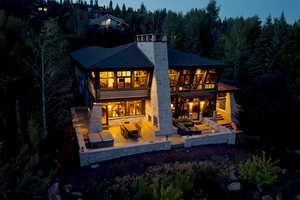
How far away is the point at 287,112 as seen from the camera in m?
12.8

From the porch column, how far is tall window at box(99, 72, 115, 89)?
1463 mm

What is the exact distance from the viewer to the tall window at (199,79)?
17.9 meters

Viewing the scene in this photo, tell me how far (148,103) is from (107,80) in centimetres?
374

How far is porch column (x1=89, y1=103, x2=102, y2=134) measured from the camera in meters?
15.4

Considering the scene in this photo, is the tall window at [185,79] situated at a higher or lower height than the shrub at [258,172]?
higher

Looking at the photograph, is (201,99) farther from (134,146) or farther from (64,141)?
(64,141)

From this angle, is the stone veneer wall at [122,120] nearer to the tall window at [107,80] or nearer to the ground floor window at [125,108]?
the ground floor window at [125,108]

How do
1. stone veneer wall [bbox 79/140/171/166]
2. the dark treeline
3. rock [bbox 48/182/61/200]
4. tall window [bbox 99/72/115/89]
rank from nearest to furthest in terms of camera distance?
the dark treeline
rock [bbox 48/182/61/200]
stone veneer wall [bbox 79/140/171/166]
tall window [bbox 99/72/115/89]

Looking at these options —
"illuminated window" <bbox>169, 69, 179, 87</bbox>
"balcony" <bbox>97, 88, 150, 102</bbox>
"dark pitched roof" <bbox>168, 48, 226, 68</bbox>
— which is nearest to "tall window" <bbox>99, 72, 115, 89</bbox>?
"balcony" <bbox>97, 88, 150, 102</bbox>

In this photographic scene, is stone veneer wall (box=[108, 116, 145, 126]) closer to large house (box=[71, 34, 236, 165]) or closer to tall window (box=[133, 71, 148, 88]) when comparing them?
large house (box=[71, 34, 236, 165])

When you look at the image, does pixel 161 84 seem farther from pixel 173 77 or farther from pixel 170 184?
pixel 170 184

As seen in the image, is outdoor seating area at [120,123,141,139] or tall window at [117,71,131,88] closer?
outdoor seating area at [120,123,141,139]

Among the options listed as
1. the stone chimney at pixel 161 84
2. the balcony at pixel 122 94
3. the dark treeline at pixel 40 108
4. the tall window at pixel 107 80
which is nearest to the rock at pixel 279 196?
the dark treeline at pixel 40 108

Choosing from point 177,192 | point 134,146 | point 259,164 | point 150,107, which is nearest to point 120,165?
point 134,146
